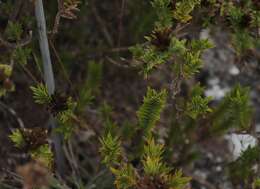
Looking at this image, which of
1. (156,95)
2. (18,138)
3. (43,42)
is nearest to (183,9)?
(156,95)

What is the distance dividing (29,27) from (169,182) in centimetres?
56

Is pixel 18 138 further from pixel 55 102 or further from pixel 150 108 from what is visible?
pixel 150 108

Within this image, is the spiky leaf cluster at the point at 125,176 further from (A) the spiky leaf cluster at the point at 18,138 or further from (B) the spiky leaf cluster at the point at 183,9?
(B) the spiky leaf cluster at the point at 183,9

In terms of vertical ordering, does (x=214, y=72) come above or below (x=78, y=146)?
above

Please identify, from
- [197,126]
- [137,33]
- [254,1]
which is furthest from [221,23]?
[137,33]

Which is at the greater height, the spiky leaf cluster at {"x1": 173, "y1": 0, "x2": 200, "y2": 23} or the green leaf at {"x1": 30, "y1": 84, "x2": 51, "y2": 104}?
the spiky leaf cluster at {"x1": 173, "y1": 0, "x2": 200, "y2": 23}

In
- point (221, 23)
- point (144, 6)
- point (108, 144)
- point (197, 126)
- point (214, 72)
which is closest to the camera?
Result: point (108, 144)

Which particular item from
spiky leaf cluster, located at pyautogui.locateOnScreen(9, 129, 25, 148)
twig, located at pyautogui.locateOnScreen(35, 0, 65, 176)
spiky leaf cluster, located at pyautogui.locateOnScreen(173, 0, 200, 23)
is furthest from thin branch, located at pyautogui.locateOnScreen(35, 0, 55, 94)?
spiky leaf cluster, located at pyautogui.locateOnScreen(173, 0, 200, 23)

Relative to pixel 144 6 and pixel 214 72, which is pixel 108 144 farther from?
pixel 214 72

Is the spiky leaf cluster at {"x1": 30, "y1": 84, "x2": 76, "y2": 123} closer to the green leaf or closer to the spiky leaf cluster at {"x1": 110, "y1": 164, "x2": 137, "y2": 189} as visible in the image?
the green leaf

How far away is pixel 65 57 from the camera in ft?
4.93

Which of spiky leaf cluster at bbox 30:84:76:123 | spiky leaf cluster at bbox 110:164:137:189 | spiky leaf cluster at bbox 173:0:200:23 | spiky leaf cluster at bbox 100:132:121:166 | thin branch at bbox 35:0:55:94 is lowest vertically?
spiky leaf cluster at bbox 110:164:137:189

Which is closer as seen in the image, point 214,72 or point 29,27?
point 29,27

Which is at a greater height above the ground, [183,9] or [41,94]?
[183,9]
